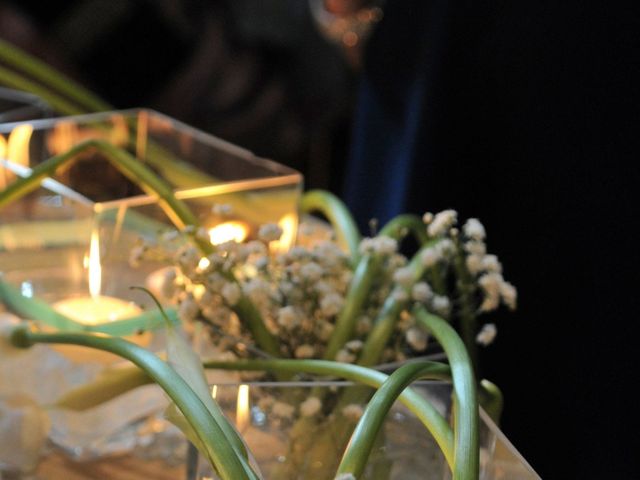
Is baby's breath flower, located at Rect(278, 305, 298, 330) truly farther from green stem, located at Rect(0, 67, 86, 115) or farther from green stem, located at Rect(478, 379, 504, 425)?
green stem, located at Rect(0, 67, 86, 115)

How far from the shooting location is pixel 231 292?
0.52 meters

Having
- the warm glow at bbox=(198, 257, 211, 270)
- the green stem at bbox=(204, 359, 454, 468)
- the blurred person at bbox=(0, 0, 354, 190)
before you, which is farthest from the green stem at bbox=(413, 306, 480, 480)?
the blurred person at bbox=(0, 0, 354, 190)

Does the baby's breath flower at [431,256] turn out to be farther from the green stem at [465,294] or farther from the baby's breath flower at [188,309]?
the baby's breath flower at [188,309]

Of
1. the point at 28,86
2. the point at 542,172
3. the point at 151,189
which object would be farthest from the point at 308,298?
the point at 28,86

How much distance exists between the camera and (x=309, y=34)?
2713mm

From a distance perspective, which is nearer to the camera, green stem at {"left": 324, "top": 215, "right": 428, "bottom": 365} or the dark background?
green stem at {"left": 324, "top": 215, "right": 428, "bottom": 365}

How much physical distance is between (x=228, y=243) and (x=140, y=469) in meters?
0.17

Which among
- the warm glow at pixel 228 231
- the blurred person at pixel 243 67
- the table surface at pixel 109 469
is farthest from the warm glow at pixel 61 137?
the blurred person at pixel 243 67

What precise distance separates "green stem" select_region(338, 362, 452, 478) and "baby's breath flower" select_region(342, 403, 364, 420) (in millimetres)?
68

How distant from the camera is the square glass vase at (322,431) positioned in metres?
0.45

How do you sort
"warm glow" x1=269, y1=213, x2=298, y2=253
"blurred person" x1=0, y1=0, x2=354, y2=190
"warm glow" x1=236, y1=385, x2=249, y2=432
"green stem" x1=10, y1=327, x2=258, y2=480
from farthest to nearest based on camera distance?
"blurred person" x1=0, y1=0, x2=354, y2=190, "warm glow" x1=269, y1=213, x2=298, y2=253, "warm glow" x1=236, y1=385, x2=249, y2=432, "green stem" x1=10, y1=327, x2=258, y2=480

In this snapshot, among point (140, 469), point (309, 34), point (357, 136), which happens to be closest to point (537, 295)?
point (357, 136)

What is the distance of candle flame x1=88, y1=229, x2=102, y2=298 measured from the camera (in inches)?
24.3

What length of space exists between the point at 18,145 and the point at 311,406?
381 mm
